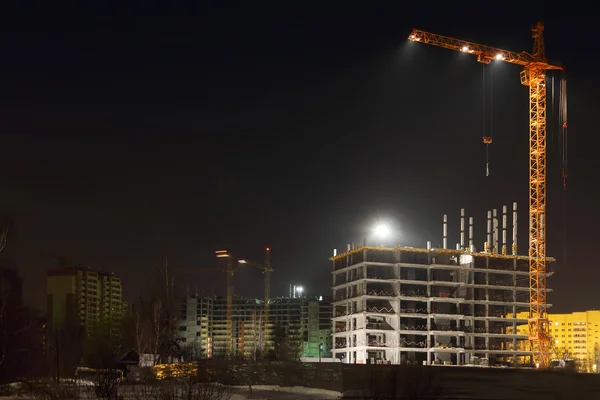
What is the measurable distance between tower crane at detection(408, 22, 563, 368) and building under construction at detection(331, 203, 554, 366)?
15.3 m

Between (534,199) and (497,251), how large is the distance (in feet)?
105

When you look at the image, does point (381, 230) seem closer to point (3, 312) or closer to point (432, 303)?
point (432, 303)

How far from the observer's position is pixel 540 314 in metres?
122

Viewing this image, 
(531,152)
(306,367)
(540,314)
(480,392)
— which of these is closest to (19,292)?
(306,367)

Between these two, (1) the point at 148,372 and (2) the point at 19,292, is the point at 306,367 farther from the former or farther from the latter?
(2) the point at 19,292

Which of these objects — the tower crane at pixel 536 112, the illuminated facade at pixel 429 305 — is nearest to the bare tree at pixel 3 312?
the tower crane at pixel 536 112

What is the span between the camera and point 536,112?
112m

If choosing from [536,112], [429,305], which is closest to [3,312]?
[536,112]

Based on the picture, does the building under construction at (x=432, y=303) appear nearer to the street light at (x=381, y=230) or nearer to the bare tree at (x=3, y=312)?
the street light at (x=381, y=230)

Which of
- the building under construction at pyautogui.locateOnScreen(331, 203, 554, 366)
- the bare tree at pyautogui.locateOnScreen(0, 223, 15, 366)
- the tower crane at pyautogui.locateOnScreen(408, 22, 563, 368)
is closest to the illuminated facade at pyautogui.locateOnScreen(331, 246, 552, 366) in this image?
the building under construction at pyautogui.locateOnScreen(331, 203, 554, 366)

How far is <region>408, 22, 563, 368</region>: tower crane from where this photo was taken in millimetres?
111750

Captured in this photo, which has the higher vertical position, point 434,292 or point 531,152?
point 531,152

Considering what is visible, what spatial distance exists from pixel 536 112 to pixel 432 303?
37378 mm

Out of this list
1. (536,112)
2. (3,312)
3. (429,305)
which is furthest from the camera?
(429,305)
